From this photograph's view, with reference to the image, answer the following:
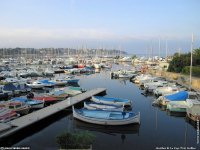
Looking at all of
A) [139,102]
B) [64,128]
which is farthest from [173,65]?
[64,128]

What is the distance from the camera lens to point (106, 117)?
20.5 metres

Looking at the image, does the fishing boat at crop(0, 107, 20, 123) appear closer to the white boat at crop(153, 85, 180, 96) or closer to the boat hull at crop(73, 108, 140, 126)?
the boat hull at crop(73, 108, 140, 126)

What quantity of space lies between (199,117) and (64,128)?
10136 millimetres

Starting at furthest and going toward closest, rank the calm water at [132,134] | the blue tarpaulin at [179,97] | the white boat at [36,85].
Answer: the white boat at [36,85] < the blue tarpaulin at [179,97] < the calm water at [132,134]

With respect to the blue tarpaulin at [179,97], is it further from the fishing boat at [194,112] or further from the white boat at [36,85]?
the white boat at [36,85]

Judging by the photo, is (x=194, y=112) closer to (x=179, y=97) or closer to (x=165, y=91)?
(x=179, y=97)

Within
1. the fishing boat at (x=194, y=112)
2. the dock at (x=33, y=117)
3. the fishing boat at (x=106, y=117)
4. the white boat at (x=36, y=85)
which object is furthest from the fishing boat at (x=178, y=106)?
the white boat at (x=36, y=85)

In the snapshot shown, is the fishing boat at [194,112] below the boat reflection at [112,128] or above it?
above

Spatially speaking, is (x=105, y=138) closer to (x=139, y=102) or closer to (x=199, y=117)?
(x=199, y=117)

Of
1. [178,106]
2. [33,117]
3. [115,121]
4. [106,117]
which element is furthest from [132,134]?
[178,106]

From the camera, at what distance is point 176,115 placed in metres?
24.4

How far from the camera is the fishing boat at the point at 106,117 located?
20.0 metres

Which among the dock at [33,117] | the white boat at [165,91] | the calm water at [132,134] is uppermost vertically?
the white boat at [165,91]

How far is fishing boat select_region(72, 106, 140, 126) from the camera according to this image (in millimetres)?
20000
